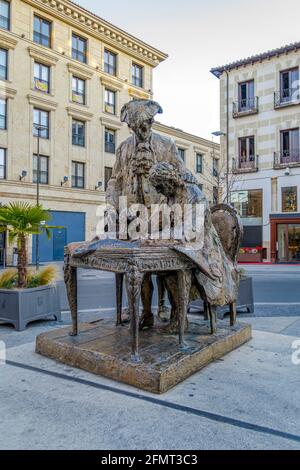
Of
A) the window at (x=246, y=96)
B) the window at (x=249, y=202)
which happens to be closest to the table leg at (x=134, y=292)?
the window at (x=249, y=202)

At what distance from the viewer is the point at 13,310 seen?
5.92m

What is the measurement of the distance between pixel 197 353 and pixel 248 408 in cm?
78

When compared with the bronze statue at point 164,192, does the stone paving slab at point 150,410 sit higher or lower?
lower

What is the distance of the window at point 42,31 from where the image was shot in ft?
80.3

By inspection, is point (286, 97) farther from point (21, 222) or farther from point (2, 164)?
point (21, 222)

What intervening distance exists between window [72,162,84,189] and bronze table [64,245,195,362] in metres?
23.4

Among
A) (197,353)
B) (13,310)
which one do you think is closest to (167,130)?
(13,310)

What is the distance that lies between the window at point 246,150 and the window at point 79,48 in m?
12.7

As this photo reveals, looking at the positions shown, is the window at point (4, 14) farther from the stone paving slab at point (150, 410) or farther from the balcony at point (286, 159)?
the stone paving slab at point (150, 410)

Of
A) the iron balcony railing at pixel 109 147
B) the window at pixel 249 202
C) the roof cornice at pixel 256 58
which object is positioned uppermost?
the roof cornice at pixel 256 58

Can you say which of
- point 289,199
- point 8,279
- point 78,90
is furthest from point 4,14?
point 8,279

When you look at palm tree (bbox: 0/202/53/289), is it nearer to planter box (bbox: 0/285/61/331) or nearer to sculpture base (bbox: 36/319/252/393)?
planter box (bbox: 0/285/61/331)

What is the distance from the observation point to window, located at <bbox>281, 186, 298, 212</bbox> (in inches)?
958
